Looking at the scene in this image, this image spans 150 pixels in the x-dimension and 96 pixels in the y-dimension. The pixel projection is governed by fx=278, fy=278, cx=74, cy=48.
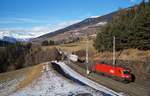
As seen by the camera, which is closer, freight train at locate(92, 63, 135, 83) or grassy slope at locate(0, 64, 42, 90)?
freight train at locate(92, 63, 135, 83)

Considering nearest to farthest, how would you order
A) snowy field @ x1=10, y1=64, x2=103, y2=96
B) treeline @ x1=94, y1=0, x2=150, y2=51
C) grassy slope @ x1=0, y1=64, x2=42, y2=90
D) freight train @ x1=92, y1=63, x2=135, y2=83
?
snowy field @ x1=10, y1=64, x2=103, y2=96 < freight train @ x1=92, y1=63, x2=135, y2=83 < grassy slope @ x1=0, y1=64, x2=42, y2=90 < treeline @ x1=94, y1=0, x2=150, y2=51

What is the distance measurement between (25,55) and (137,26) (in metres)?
119

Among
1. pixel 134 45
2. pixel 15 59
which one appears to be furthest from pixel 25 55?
pixel 134 45

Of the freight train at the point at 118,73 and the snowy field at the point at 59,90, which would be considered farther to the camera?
the freight train at the point at 118,73

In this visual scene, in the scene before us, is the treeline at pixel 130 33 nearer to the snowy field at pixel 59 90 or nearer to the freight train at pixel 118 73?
the freight train at pixel 118 73

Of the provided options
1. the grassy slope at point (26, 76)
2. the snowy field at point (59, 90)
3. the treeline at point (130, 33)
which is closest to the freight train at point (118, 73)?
the snowy field at point (59, 90)

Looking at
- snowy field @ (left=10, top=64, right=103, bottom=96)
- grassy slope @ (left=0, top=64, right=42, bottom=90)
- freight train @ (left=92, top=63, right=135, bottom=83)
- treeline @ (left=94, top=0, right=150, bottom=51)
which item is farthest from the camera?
treeline @ (left=94, top=0, right=150, bottom=51)

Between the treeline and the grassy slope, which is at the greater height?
the treeline

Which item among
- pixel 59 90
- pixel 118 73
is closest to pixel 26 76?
pixel 118 73

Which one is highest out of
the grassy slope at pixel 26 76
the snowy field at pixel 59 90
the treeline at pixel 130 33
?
the treeline at pixel 130 33

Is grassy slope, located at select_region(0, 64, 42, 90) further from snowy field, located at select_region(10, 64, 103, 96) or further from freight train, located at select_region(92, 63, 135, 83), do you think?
freight train, located at select_region(92, 63, 135, 83)

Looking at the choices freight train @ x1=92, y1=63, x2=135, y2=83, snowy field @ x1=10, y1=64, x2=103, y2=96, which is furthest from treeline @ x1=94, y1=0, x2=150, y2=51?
snowy field @ x1=10, y1=64, x2=103, y2=96

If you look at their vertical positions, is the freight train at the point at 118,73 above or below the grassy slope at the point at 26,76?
above

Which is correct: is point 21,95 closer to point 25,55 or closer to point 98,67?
point 98,67
